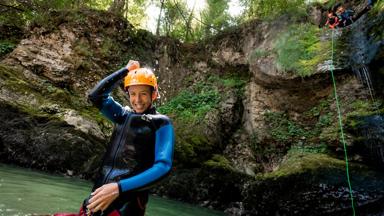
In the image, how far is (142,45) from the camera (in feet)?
53.6

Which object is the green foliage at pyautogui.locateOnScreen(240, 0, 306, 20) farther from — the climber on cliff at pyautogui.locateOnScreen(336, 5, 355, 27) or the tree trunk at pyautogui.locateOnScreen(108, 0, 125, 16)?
the tree trunk at pyautogui.locateOnScreen(108, 0, 125, 16)

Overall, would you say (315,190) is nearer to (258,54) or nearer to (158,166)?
(158,166)

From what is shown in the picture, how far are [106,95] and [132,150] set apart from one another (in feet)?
1.92

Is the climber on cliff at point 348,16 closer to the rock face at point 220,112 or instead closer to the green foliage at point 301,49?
the rock face at point 220,112

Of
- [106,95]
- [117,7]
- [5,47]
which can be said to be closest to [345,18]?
[117,7]

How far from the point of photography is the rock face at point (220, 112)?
8.34 m

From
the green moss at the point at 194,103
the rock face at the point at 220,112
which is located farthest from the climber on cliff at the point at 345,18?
the green moss at the point at 194,103

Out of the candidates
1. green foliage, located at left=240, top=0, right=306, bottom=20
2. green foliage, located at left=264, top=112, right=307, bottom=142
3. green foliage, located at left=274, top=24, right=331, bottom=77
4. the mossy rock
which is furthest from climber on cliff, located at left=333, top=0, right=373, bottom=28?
Answer: the mossy rock

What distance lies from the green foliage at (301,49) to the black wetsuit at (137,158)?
10.2 m

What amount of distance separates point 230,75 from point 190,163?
602 centimetres

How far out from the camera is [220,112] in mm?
13969

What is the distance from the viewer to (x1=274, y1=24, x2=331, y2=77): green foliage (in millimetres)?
11673

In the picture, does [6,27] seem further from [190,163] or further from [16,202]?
[16,202]

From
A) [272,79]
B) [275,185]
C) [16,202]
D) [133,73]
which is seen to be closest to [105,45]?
[272,79]
